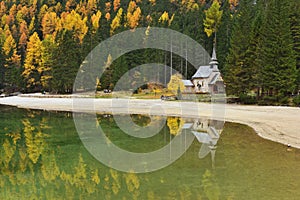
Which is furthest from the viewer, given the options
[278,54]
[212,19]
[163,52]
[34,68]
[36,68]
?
[36,68]

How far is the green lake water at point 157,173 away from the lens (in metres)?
10.9

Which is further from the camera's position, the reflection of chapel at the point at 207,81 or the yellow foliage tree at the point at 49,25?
the yellow foliage tree at the point at 49,25

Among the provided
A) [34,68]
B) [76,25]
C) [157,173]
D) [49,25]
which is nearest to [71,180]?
[157,173]

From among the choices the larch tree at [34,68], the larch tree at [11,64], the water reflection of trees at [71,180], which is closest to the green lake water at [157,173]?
the water reflection of trees at [71,180]

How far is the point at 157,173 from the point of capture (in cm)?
1327

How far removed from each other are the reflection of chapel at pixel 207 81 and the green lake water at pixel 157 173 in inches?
1516

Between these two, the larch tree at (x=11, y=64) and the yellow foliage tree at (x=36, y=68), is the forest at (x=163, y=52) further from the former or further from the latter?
the yellow foliage tree at (x=36, y=68)

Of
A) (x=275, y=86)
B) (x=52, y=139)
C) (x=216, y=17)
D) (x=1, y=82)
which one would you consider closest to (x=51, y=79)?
(x=1, y=82)

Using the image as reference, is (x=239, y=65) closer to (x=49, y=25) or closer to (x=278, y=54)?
(x=278, y=54)

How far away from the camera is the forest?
3966cm

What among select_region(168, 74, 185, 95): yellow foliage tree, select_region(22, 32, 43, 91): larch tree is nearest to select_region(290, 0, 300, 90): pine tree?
select_region(168, 74, 185, 95): yellow foliage tree

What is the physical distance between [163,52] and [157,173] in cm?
5944

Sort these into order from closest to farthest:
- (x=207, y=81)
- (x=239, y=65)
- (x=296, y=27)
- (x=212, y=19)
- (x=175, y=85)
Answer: (x=296, y=27)
(x=239, y=65)
(x=175, y=85)
(x=207, y=81)
(x=212, y=19)

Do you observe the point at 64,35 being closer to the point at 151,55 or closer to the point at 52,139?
the point at 151,55
